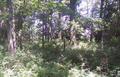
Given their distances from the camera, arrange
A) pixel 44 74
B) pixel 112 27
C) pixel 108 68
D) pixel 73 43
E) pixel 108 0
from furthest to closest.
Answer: pixel 73 43 < pixel 108 0 < pixel 112 27 < pixel 108 68 < pixel 44 74

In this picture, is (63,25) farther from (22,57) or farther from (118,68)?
(118,68)

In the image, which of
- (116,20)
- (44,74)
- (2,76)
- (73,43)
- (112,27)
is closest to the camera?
(2,76)

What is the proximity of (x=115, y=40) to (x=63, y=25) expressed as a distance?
5002 mm

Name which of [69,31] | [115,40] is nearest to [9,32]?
[69,31]

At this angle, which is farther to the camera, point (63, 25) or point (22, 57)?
point (63, 25)

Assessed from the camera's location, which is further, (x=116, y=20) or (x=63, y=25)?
(x=63, y=25)

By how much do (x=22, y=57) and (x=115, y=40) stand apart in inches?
315

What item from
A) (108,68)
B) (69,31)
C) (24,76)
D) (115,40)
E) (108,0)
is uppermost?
(108,0)

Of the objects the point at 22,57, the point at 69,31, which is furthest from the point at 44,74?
the point at 69,31

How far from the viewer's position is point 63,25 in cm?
885

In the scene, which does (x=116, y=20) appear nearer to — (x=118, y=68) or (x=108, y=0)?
(x=108, y=0)

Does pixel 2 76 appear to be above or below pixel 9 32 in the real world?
below

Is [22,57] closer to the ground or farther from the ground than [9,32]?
closer to the ground

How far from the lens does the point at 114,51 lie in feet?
22.3
